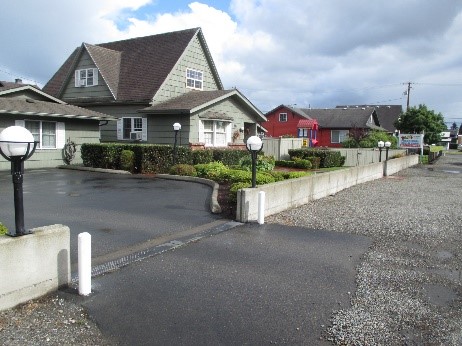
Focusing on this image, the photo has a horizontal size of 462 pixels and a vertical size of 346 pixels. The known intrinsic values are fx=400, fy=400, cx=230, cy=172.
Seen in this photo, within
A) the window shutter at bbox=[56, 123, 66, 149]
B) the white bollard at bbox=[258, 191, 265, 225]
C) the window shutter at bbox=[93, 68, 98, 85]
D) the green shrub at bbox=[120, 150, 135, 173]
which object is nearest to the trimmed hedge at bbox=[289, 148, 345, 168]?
the green shrub at bbox=[120, 150, 135, 173]

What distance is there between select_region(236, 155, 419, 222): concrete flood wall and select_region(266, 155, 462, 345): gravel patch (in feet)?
0.95

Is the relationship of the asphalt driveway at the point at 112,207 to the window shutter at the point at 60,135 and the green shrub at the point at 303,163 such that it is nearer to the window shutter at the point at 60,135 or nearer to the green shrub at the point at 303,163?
the window shutter at the point at 60,135

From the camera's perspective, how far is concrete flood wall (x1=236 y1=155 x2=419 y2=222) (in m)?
8.79

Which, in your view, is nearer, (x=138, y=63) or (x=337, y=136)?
(x=138, y=63)

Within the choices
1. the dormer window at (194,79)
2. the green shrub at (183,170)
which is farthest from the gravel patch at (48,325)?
the dormer window at (194,79)

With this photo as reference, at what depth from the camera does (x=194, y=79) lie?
26.3 metres

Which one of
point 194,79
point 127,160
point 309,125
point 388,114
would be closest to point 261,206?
point 127,160

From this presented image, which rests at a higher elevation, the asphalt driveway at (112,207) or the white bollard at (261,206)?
the white bollard at (261,206)

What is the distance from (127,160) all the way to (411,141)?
100ft

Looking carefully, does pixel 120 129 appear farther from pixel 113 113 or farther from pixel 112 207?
pixel 112 207

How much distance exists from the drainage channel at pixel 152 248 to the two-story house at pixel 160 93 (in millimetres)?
13480

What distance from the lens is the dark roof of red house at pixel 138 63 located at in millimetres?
24008

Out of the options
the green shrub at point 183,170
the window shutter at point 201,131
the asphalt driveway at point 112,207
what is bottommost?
the asphalt driveway at point 112,207

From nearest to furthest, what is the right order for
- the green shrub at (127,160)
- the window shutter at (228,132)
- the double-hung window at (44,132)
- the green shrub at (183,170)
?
1. the green shrub at (183,170)
2. the green shrub at (127,160)
3. the double-hung window at (44,132)
4. the window shutter at (228,132)
